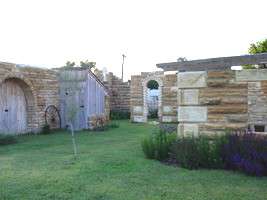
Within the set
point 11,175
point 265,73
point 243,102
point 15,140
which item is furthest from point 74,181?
point 15,140

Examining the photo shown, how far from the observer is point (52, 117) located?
15.2 meters

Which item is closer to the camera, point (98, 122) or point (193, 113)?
point (193, 113)

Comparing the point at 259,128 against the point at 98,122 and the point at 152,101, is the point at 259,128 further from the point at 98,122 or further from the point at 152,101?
the point at 152,101

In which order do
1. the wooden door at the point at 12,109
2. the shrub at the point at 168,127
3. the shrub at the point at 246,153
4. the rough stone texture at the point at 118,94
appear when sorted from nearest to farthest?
the shrub at the point at 246,153, the shrub at the point at 168,127, the wooden door at the point at 12,109, the rough stone texture at the point at 118,94

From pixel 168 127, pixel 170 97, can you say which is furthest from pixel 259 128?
pixel 170 97

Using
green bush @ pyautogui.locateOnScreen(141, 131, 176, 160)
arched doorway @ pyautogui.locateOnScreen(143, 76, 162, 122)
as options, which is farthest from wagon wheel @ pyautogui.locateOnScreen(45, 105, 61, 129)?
green bush @ pyautogui.locateOnScreen(141, 131, 176, 160)

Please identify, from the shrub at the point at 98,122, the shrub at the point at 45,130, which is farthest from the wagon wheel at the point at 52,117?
the shrub at the point at 98,122

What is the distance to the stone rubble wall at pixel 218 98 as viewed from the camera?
6.76 metres

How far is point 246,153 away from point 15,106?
972 centimetres

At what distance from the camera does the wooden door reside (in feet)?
42.6

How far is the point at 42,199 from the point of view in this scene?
16.0 ft

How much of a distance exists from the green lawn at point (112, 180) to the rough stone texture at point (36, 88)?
5142mm

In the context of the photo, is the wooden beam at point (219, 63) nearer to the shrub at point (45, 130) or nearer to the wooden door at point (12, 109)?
the wooden door at point (12, 109)

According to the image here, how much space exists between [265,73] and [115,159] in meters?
3.42
